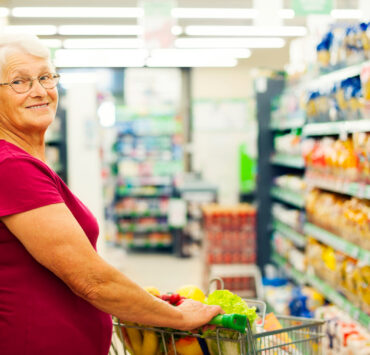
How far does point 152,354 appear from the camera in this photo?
62.2 inches

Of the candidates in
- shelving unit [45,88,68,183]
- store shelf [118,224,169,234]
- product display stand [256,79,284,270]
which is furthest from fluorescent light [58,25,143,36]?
product display stand [256,79,284,270]

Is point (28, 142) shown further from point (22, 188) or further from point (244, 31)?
point (244, 31)

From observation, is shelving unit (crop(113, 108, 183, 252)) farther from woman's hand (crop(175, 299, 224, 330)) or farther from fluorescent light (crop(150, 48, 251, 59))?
woman's hand (crop(175, 299, 224, 330))

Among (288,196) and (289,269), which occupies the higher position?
(288,196)

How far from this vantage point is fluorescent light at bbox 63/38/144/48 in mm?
10938

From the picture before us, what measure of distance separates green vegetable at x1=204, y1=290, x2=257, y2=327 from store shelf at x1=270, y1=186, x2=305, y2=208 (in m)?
2.73

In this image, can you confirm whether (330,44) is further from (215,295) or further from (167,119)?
(167,119)

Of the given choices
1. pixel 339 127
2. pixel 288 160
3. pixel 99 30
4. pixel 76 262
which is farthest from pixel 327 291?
pixel 99 30

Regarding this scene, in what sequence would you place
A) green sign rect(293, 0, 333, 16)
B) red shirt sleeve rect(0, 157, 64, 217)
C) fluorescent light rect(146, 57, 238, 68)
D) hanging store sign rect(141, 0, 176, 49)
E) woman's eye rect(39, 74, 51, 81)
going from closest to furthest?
red shirt sleeve rect(0, 157, 64, 217)
woman's eye rect(39, 74, 51, 81)
green sign rect(293, 0, 333, 16)
hanging store sign rect(141, 0, 176, 49)
fluorescent light rect(146, 57, 238, 68)

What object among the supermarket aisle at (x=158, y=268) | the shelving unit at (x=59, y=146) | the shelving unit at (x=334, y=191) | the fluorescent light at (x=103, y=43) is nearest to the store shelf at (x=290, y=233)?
the shelving unit at (x=334, y=191)

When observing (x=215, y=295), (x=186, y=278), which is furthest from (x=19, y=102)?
(x=186, y=278)

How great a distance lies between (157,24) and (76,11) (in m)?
2.77

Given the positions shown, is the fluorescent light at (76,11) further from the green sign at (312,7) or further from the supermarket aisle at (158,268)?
the supermarket aisle at (158,268)

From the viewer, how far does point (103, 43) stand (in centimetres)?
1113
